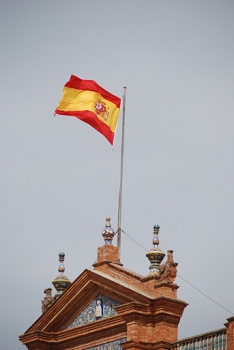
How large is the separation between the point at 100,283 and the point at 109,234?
6.77 feet

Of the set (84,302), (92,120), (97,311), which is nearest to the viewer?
(97,311)

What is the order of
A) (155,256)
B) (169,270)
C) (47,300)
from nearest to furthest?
(169,270) < (155,256) < (47,300)

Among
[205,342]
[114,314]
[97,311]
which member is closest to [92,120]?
[97,311]

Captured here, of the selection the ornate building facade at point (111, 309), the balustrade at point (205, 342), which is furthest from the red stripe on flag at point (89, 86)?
the balustrade at point (205, 342)

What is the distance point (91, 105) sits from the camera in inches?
1676

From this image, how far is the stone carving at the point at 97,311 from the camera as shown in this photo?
3850 cm

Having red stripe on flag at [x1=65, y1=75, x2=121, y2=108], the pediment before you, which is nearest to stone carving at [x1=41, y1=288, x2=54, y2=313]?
the pediment

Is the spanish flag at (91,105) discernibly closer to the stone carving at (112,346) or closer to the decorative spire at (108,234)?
the decorative spire at (108,234)

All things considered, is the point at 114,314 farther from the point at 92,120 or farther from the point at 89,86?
the point at 89,86

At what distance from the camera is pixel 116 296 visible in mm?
38188

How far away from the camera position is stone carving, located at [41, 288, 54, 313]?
41.6m

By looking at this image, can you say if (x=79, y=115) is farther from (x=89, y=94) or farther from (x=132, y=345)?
(x=132, y=345)

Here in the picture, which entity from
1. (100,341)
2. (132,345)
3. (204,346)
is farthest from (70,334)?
(204,346)

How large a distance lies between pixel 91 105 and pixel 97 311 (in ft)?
28.3
